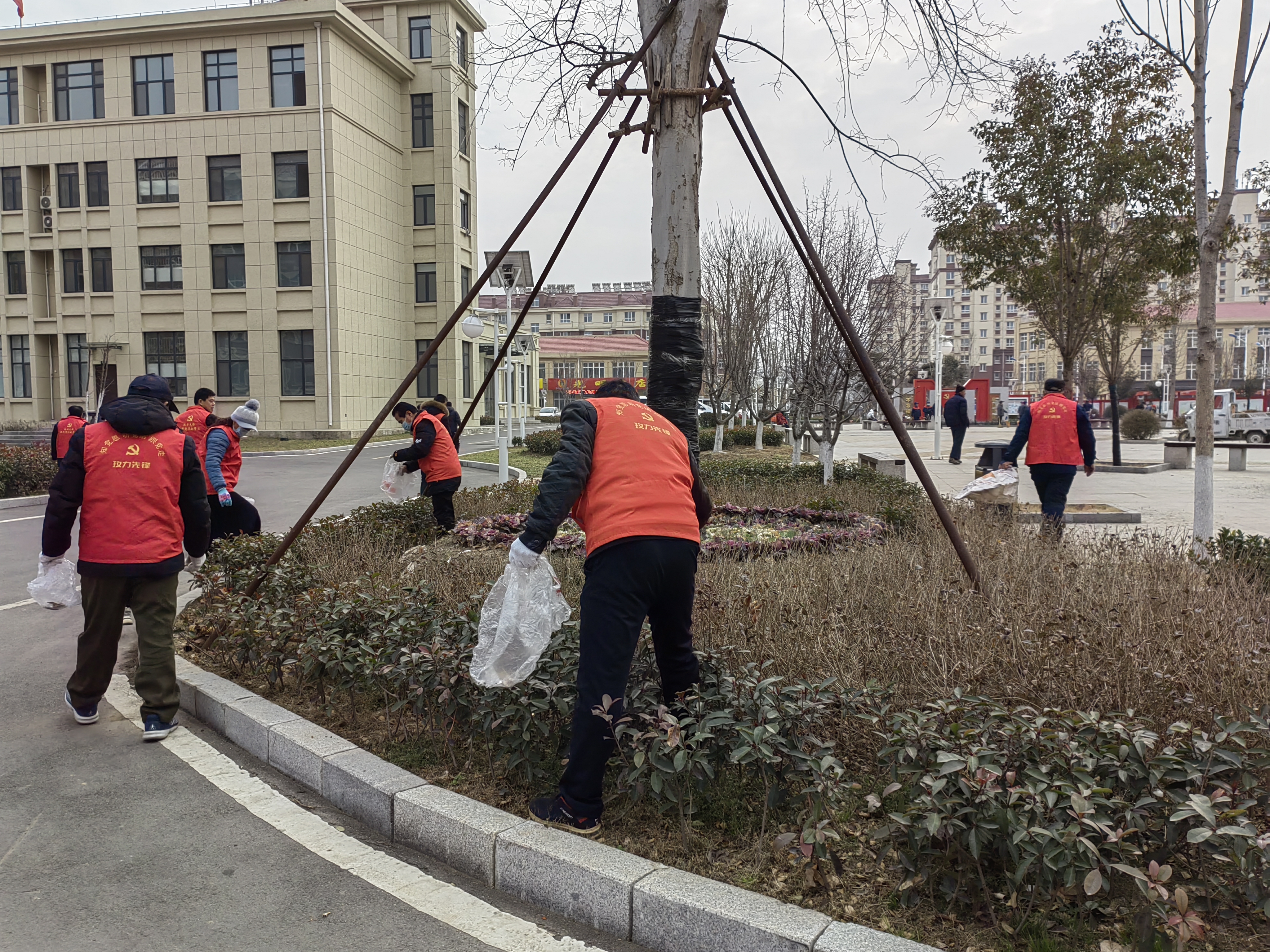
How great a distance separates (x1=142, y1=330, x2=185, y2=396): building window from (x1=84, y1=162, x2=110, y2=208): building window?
17.7 ft

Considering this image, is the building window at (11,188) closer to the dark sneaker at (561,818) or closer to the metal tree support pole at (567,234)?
the metal tree support pole at (567,234)

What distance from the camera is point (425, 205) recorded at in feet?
129

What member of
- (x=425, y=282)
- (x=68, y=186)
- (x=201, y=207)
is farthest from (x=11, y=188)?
(x=425, y=282)

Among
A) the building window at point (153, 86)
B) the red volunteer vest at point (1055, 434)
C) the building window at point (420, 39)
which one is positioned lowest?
the red volunteer vest at point (1055, 434)

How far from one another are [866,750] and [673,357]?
2419 millimetres

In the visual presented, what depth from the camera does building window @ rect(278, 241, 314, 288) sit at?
33.7m

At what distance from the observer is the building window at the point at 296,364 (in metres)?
33.9

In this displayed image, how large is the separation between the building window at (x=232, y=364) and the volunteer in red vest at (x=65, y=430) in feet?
78.0

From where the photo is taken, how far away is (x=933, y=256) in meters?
123

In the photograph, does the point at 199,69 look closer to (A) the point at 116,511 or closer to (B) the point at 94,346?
(B) the point at 94,346

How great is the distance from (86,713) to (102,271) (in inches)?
1433

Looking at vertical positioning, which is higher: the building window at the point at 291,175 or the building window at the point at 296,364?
the building window at the point at 291,175

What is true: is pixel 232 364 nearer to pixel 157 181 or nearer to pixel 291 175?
pixel 157 181

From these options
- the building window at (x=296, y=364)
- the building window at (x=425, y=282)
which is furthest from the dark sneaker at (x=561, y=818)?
the building window at (x=425, y=282)
